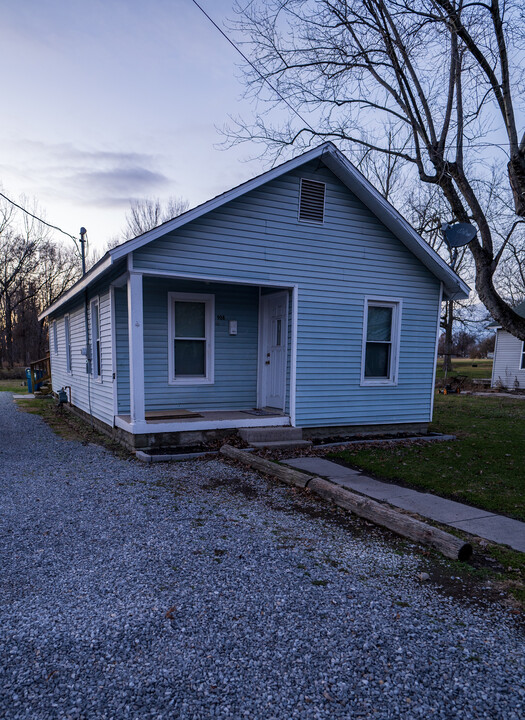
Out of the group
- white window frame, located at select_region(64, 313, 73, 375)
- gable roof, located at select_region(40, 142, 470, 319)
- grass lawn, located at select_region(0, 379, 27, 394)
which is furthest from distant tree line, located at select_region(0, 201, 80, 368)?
gable roof, located at select_region(40, 142, 470, 319)

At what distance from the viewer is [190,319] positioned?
840 cm

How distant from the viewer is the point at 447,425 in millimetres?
10570

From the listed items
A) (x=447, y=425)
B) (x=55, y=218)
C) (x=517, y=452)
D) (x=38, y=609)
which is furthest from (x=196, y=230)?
(x=55, y=218)

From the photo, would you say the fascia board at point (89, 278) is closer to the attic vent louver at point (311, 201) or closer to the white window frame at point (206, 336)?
the white window frame at point (206, 336)

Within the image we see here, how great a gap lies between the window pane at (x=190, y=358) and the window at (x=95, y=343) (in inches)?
77.9

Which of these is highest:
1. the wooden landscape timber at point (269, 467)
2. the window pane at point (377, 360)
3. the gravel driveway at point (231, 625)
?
the window pane at point (377, 360)

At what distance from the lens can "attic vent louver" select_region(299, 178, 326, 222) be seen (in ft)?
25.3

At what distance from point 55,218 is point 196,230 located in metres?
27.2

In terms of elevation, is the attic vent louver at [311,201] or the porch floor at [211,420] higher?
the attic vent louver at [311,201]

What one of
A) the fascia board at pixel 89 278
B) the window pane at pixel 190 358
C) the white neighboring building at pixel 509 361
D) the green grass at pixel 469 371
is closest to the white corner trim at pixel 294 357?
the window pane at pixel 190 358

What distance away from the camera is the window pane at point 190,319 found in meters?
8.30

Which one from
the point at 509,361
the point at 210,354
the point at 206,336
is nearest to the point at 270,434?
the point at 210,354

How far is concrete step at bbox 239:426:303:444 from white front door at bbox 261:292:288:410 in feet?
2.41

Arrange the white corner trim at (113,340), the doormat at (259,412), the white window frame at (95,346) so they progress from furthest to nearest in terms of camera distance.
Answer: the white window frame at (95,346)
the doormat at (259,412)
the white corner trim at (113,340)
